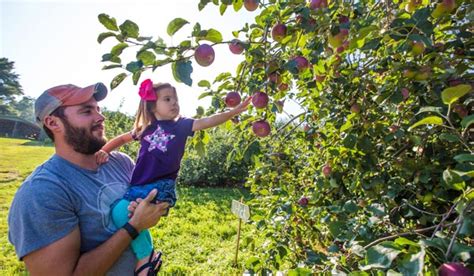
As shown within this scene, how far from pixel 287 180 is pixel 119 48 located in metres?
1.61

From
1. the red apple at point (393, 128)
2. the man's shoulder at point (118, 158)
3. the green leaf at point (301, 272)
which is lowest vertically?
the man's shoulder at point (118, 158)

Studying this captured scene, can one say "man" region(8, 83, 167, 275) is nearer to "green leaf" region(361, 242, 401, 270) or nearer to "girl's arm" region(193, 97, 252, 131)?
"girl's arm" region(193, 97, 252, 131)

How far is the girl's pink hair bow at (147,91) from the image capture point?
6.40ft

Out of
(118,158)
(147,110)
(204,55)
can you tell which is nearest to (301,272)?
(204,55)

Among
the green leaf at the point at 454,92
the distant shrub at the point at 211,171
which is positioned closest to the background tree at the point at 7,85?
the distant shrub at the point at 211,171

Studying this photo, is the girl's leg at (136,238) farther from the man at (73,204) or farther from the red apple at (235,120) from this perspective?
the red apple at (235,120)

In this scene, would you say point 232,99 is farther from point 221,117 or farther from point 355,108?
point 355,108

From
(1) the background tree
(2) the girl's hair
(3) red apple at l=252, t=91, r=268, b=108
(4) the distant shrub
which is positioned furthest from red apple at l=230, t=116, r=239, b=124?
(1) the background tree

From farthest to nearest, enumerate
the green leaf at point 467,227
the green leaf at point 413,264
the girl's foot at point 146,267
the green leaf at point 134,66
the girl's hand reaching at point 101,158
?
the girl's hand reaching at point 101,158, the girl's foot at point 146,267, the green leaf at point 134,66, the green leaf at point 467,227, the green leaf at point 413,264

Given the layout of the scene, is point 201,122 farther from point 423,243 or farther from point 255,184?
point 423,243

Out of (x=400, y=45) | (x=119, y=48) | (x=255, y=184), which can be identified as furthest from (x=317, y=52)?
(x=255, y=184)

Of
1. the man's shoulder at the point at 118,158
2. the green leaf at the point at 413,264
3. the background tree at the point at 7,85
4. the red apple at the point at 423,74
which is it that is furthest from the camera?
the background tree at the point at 7,85

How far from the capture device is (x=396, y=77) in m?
1.33

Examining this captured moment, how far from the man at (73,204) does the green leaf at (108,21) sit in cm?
70
